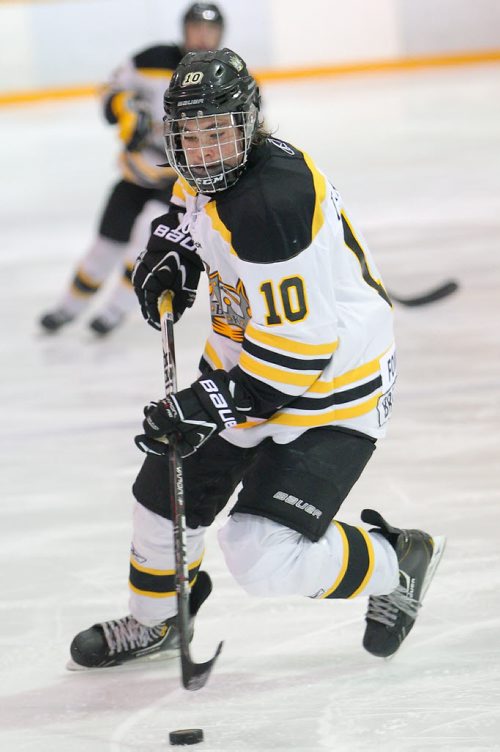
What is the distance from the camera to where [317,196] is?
1853 millimetres

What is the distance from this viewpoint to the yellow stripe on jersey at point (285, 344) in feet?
6.00

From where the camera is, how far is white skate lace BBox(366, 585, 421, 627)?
2131 mm

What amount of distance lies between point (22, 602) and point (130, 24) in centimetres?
775

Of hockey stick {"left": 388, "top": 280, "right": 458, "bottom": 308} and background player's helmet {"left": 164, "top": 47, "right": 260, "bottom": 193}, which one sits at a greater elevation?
background player's helmet {"left": 164, "top": 47, "right": 260, "bottom": 193}

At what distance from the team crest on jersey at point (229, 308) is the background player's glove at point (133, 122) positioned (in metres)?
2.16

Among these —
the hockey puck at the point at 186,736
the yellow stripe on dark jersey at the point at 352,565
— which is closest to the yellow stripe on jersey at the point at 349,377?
the yellow stripe on dark jersey at the point at 352,565

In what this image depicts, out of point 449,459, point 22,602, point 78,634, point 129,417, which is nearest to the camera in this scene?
point 78,634

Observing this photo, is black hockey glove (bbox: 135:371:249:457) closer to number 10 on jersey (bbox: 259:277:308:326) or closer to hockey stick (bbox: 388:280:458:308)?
number 10 on jersey (bbox: 259:277:308:326)

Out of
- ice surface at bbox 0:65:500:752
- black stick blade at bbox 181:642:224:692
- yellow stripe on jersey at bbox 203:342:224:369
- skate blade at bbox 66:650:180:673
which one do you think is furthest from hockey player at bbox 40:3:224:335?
black stick blade at bbox 181:642:224:692

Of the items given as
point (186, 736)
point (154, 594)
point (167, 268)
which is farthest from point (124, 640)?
point (167, 268)

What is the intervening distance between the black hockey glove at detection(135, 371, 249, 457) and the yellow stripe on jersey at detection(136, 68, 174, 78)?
2472 mm

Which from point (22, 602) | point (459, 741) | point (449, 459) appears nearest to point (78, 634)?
point (22, 602)

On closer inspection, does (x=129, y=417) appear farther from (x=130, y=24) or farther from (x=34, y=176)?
(x=130, y=24)

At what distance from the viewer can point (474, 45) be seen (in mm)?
9766
